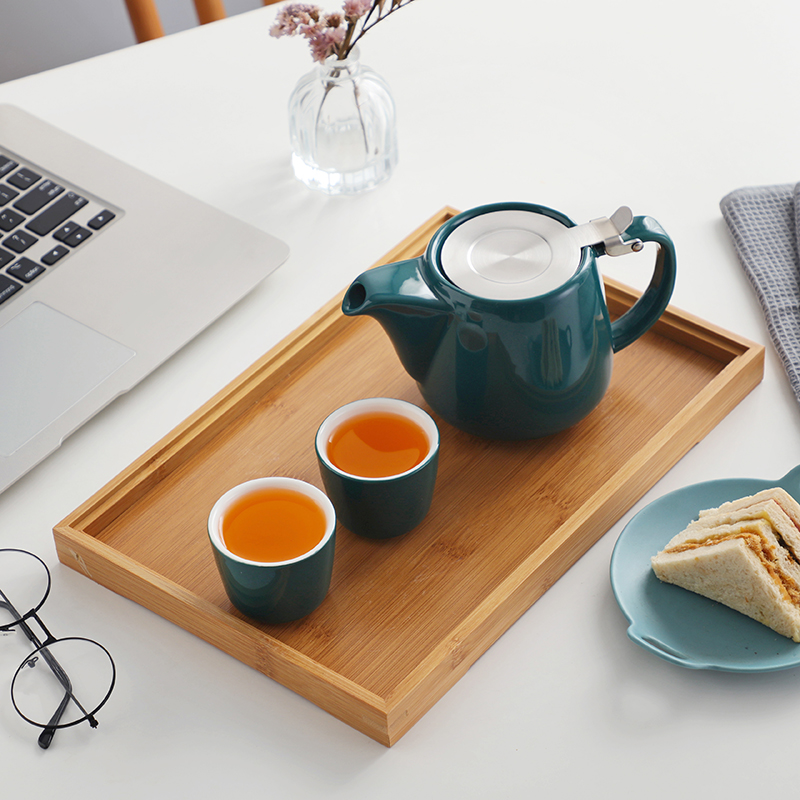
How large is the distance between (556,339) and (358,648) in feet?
0.90

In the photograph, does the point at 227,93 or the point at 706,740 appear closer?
the point at 706,740

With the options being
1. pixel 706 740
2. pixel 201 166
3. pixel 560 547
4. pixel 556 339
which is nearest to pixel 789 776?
pixel 706 740

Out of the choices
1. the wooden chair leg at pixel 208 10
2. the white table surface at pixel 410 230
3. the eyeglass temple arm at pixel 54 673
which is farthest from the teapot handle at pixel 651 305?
the wooden chair leg at pixel 208 10

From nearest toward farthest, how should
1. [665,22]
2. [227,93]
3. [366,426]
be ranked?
[366,426]
[227,93]
[665,22]

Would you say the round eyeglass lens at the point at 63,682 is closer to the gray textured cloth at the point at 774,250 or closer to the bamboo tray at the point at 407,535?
the bamboo tray at the point at 407,535

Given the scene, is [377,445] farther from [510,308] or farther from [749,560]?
[749,560]

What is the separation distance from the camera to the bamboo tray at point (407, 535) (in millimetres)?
667

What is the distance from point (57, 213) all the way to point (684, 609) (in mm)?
728

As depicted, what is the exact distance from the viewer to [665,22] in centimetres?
137

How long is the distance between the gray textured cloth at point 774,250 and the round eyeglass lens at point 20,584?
0.68m

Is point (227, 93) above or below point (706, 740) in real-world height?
above

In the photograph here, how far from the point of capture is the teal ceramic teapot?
709 mm

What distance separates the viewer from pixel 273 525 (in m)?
0.67

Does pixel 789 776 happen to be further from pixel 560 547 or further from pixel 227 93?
pixel 227 93
